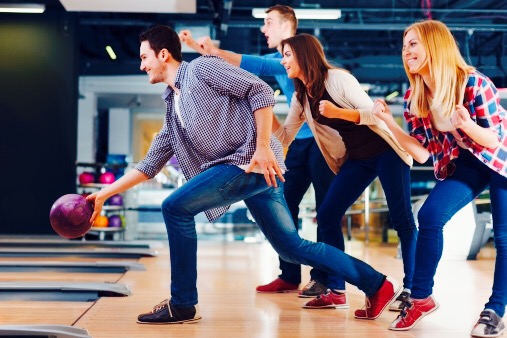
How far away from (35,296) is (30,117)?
520 cm

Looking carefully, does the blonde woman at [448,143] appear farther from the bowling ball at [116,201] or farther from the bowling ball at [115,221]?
the bowling ball at [116,201]

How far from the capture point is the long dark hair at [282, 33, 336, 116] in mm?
3037

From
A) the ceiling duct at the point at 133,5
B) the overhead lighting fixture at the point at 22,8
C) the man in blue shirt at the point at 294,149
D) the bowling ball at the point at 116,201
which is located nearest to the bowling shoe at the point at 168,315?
the man in blue shirt at the point at 294,149

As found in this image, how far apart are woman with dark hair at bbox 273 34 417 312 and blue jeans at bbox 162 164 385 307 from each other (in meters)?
0.30

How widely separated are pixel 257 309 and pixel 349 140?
842 millimetres

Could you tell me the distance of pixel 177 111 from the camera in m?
2.84

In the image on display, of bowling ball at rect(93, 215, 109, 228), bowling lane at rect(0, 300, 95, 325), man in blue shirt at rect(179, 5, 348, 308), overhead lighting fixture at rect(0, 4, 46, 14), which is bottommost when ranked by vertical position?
bowling ball at rect(93, 215, 109, 228)

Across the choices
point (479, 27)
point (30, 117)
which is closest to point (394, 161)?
point (30, 117)

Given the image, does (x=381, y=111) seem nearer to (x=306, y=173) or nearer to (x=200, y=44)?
(x=200, y=44)

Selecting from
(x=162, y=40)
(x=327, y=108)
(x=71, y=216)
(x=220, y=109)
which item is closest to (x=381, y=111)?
(x=327, y=108)

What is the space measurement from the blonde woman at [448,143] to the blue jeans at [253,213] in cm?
28

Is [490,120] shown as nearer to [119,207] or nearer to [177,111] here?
[177,111]

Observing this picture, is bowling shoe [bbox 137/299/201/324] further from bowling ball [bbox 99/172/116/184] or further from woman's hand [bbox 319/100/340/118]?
bowling ball [bbox 99/172/116/184]

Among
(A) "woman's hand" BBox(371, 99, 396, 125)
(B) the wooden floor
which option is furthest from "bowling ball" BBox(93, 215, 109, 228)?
(A) "woman's hand" BBox(371, 99, 396, 125)
